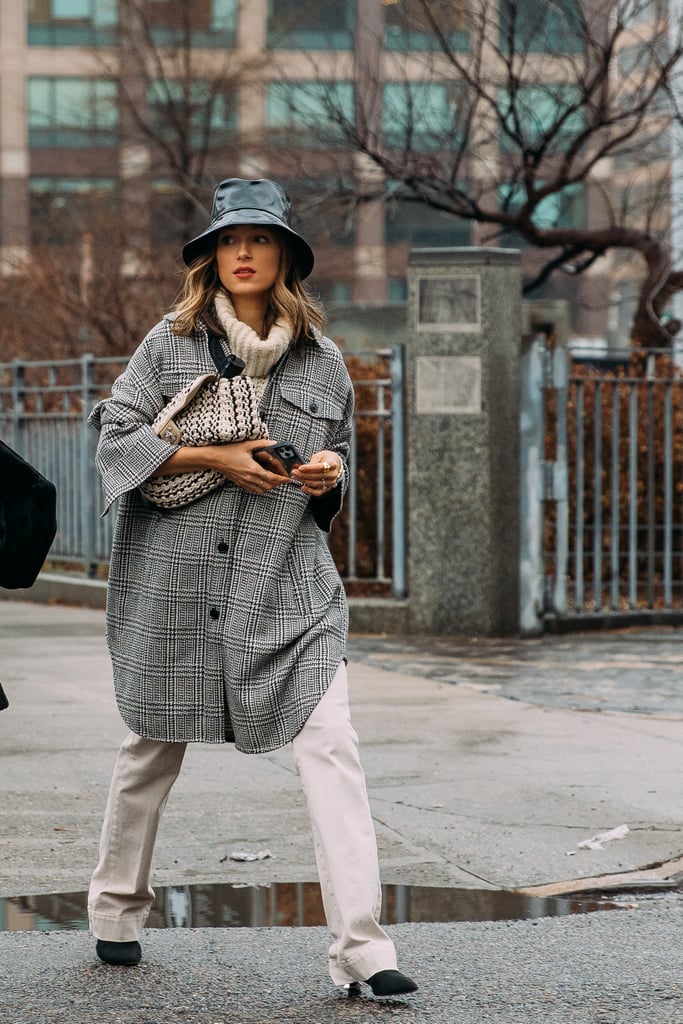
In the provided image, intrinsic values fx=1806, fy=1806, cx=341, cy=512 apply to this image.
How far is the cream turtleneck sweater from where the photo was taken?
4.35 metres

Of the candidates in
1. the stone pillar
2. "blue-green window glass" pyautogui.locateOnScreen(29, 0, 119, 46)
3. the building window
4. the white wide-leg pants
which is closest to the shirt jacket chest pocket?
the white wide-leg pants

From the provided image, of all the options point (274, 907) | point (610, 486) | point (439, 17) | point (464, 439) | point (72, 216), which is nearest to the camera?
point (274, 907)

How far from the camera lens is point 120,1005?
411 centimetres

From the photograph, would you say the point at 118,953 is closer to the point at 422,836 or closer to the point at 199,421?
the point at 199,421

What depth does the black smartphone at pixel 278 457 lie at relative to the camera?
13.8 ft

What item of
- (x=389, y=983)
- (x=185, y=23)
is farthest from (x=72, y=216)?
(x=389, y=983)

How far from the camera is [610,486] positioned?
12.1 metres

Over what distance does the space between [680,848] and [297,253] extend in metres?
2.36

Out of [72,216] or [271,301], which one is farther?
[72,216]

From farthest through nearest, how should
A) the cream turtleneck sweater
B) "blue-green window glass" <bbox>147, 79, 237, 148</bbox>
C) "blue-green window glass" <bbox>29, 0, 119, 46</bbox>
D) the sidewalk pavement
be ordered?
"blue-green window glass" <bbox>29, 0, 119, 46</bbox>, "blue-green window glass" <bbox>147, 79, 237, 148</bbox>, the cream turtleneck sweater, the sidewalk pavement

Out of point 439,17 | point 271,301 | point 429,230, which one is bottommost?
point 271,301

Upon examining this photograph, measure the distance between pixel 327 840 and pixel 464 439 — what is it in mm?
7045

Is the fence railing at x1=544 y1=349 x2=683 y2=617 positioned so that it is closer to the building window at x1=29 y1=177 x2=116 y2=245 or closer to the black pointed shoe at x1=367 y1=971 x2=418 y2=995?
the black pointed shoe at x1=367 y1=971 x2=418 y2=995

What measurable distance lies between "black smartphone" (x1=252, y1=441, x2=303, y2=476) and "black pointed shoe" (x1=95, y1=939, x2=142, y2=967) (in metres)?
1.22
